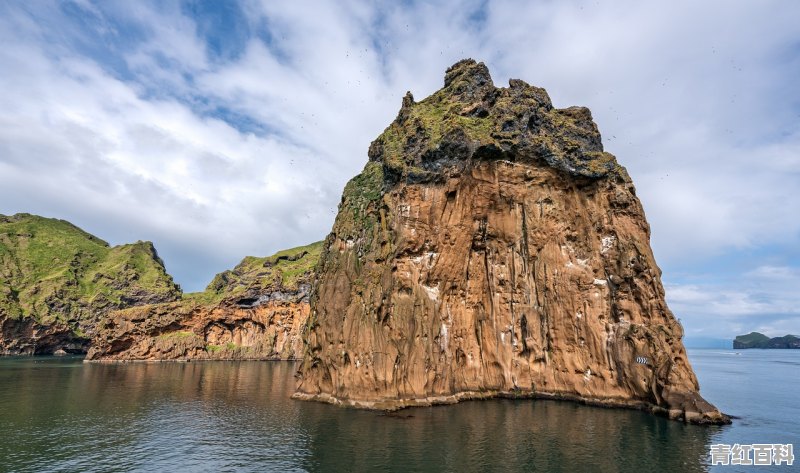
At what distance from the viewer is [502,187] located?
69688mm

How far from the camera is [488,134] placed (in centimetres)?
6844

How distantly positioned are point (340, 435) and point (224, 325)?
13421 cm

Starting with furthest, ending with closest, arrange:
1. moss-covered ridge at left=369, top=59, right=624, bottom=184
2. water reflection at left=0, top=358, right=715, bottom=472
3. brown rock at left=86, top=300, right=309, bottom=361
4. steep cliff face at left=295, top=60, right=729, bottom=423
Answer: brown rock at left=86, top=300, right=309, bottom=361 → moss-covered ridge at left=369, top=59, right=624, bottom=184 → steep cliff face at left=295, top=60, right=729, bottom=423 → water reflection at left=0, top=358, right=715, bottom=472

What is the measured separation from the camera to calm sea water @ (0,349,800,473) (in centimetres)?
3644

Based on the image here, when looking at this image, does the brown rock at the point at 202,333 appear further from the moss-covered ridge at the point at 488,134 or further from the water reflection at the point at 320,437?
the moss-covered ridge at the point at 488,134

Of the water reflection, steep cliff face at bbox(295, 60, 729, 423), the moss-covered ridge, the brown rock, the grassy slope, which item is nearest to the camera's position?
the water reflection

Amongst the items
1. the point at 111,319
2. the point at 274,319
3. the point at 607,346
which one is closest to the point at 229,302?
the point at 274,319

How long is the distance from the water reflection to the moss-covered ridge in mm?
35922

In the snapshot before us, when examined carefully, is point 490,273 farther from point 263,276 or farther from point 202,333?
point 202,333

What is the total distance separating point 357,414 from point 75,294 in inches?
7800

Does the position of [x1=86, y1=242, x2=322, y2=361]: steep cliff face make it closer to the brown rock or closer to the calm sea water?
the brown rock

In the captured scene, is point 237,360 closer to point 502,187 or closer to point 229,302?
point 229,302

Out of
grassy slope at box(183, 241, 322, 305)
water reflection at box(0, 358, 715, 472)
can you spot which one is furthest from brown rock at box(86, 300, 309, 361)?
water reflection at box(0, 358, 715, 472)

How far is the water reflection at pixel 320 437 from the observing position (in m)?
36.4
